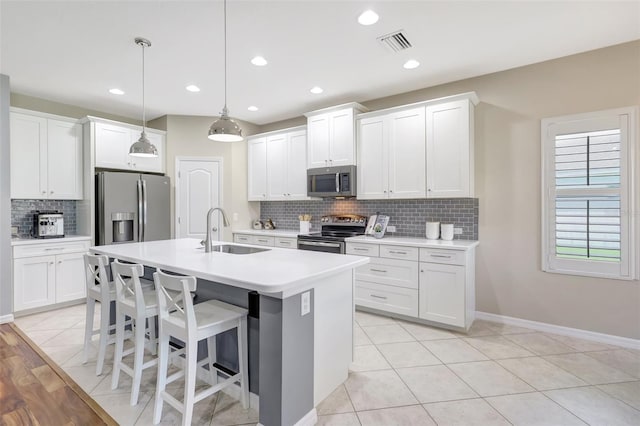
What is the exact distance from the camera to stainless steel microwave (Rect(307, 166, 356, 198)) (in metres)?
4.26

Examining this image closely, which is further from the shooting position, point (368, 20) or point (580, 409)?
point (368, 20)

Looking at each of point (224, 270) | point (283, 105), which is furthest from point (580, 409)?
point (283, 105)

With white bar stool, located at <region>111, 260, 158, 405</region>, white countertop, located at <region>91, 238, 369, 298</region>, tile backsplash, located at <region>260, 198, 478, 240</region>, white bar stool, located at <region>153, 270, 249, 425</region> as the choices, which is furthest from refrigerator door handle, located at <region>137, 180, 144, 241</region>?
white bar stool, located at <region>153, 270, 249, 425</region>

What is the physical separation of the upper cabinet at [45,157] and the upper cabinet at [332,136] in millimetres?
3282

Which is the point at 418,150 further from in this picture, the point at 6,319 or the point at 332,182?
the point at 6,319

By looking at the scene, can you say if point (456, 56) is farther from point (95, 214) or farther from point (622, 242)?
point (95, 214)

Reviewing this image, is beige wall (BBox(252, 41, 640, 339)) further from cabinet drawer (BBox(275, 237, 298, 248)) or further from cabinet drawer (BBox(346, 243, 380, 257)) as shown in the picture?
cabinet drawer (BBox(275, 237, 298, 248))

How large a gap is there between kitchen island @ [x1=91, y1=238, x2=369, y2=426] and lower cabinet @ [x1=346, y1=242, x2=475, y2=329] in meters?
1.37

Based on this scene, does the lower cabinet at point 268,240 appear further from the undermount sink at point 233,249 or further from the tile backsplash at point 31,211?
the tile backsplash at point 31,211

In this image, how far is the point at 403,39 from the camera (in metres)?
2.86

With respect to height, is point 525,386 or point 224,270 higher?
point 224,270

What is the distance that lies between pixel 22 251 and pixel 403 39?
190 inches

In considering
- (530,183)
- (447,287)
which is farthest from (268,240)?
(530,183)

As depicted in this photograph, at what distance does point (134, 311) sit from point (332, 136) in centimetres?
320
